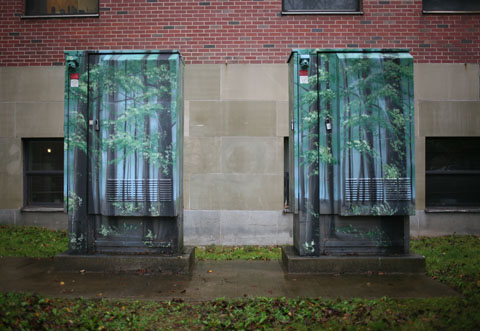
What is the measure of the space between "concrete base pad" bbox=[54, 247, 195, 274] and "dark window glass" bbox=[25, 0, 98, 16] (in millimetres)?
5982

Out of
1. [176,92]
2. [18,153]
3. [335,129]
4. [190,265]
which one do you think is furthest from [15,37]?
[335,129]

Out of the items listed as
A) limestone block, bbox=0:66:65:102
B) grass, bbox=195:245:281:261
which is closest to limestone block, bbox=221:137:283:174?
grass, bbox=195:245:281:261

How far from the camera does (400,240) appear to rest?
18.7ft

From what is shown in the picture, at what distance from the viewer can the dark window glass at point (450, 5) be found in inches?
346

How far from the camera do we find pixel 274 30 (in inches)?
336

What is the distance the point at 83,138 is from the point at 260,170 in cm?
393

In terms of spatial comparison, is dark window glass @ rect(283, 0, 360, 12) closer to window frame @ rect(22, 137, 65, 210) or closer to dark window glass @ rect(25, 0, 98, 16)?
dark window glass @ rect(25, 0, 98, 16)

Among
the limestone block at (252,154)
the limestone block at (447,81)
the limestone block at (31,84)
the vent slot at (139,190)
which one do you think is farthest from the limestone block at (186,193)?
the limestone block at (447,81)

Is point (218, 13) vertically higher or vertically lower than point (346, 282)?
higher

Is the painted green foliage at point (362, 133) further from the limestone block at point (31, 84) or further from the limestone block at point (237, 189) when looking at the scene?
the limestone block at point (31, 84)

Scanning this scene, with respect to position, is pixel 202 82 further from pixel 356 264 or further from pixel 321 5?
pixel 356 264

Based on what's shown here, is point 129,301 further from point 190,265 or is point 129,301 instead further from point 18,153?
point 18,153

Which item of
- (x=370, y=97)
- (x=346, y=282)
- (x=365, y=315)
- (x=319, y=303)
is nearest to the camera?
(x=365, y=315)

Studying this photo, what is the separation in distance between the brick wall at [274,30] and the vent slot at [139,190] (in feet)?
12.7
